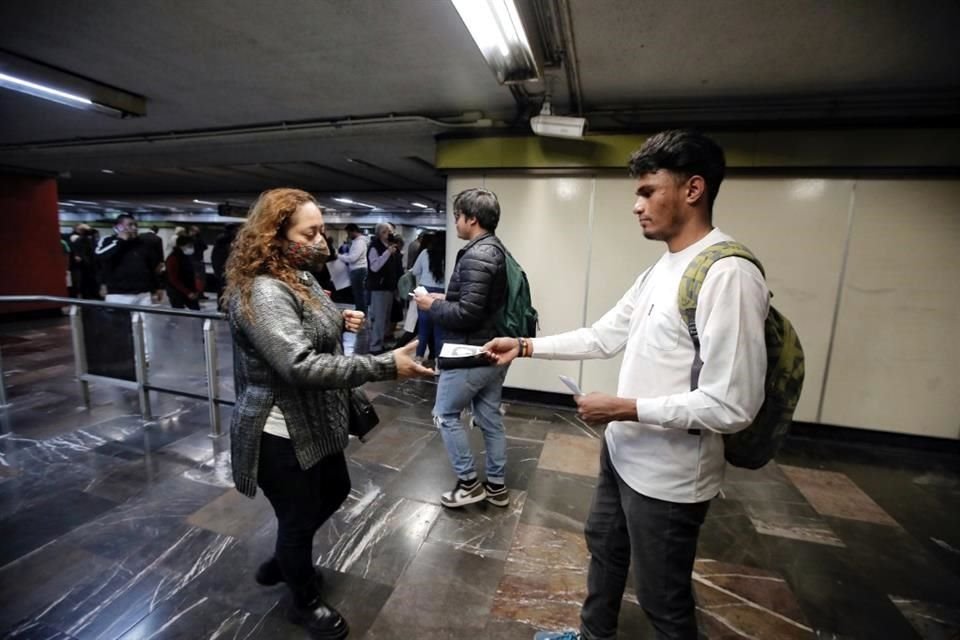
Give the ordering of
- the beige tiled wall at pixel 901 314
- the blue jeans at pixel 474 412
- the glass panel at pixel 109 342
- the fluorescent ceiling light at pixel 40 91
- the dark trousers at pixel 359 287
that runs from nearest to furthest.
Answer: the blue jeans at pixel 474 412, the fluorescent ceiling light at pixel 40 91, the beige tiled wall at pixel 901 314, the glass panel at pixel 109 342, the dark trousers at pixel 359 287

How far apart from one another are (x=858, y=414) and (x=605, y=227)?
8.83 ft

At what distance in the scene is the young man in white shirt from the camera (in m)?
1.00

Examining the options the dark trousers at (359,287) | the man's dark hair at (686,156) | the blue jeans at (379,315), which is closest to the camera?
the man's dark hair at (686,156)

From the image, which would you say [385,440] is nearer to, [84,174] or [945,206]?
[945,206]

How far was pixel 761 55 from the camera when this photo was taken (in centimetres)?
256

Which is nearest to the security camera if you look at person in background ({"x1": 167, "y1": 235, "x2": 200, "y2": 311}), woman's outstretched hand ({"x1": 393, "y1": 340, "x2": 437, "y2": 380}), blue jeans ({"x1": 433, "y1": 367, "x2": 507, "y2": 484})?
blue jeans ({"x1": 433, "y1": 367, "x2": 507, "y2": 484})

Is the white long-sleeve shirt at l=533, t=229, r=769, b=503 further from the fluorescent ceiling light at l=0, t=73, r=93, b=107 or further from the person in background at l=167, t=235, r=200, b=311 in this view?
the person in background at l=167, t=235, r=200, b=311

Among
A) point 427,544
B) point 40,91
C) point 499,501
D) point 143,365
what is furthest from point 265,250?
Answer: point 40,91

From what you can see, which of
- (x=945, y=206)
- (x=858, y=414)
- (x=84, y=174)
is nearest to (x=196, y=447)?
(x=858, y=414)

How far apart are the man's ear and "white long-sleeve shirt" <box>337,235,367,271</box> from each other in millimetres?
5428

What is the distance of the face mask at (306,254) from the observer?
1.43 meters

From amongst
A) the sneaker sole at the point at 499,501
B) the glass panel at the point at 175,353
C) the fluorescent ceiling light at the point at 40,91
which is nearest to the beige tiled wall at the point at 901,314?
the sneaker sole at the point at 499,501

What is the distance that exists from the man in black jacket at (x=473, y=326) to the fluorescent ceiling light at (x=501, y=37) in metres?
0.88

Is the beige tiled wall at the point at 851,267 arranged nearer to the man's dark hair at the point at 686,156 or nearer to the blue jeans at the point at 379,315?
the blue jeans at the point at 379,315
